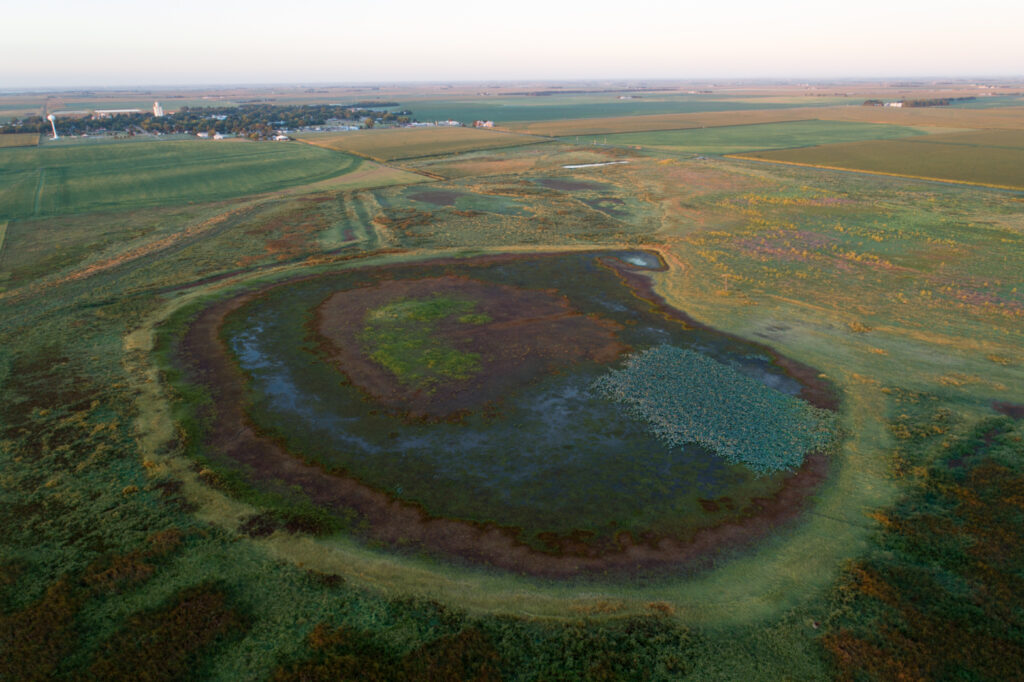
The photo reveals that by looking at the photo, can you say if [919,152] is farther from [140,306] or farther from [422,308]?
[140,306]

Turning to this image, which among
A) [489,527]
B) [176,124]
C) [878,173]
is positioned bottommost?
[489,527]

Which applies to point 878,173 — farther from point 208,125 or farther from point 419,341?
point 208,125

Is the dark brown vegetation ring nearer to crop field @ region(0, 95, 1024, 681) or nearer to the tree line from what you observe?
crop field @ region(0, 95, 1024, 681)

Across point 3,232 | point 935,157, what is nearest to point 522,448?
point 3,232

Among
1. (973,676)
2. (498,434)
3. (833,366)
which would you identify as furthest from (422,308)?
(973,676)

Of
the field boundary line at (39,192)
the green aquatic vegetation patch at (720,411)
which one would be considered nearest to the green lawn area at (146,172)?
the field boundary line at (39,192)
